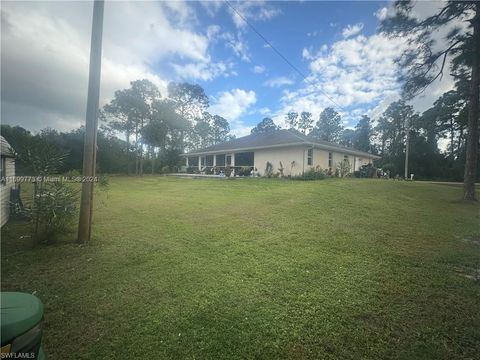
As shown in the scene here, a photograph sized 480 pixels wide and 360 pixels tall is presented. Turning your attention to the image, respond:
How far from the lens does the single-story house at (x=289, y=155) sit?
18.3m

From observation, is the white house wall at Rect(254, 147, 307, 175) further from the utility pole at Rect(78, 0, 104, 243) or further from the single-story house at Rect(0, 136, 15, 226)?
the single-story house at Rect(0, 136, 15, 226)

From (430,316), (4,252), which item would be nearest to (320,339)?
(430,316)

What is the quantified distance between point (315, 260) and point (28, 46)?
6.34 meters

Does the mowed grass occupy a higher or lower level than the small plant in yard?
lower

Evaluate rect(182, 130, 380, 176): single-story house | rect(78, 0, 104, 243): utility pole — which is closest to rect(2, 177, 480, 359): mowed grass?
rect(78, 0, 104, 243): utility pole

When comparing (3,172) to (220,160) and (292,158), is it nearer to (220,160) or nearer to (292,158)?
(292,158)

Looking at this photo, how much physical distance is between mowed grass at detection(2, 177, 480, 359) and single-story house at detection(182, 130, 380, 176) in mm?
11753

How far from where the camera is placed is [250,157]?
22656 mm

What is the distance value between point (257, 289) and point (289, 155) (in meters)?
16.3

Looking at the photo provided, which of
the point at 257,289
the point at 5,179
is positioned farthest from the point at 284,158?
the point at 257,289

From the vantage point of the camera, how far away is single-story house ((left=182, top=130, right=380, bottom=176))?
18297 mm

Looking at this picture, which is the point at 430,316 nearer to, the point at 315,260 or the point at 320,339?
the point at 320,339

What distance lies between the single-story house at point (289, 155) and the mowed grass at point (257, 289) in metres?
11.8

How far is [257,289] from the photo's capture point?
342cm
